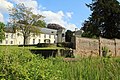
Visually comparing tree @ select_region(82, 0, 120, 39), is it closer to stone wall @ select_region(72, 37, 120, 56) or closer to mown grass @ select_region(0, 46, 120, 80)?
stone wall @ select_region(72, 37, 120, 56)

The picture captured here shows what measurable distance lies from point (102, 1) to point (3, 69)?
51013 mm

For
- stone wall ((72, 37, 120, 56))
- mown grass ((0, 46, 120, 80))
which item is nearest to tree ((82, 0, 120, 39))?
stone wall ((72, 37, 120, 56))

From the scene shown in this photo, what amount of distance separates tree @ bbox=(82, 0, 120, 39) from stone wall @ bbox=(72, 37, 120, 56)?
18376 mm

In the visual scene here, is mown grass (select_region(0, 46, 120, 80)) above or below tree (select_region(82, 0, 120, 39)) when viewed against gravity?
below

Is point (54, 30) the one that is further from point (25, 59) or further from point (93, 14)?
point (25, 59)

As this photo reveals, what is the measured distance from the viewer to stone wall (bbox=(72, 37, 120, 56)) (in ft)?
92.0

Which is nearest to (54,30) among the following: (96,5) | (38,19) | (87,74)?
(38,19)

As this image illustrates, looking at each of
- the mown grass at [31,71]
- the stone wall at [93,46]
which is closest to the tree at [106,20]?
the stone wall at [93,46]

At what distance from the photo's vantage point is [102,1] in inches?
2160

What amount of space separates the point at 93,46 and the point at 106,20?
24.1 metres

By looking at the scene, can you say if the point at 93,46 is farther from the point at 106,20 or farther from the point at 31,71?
the point at 31,71

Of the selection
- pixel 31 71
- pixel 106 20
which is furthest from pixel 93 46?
pixel 31 71

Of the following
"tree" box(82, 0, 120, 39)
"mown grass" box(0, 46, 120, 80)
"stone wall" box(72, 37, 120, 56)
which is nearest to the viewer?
"mown grass" box(0, 46, 120, 80)

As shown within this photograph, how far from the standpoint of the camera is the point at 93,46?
Result: 101ft
